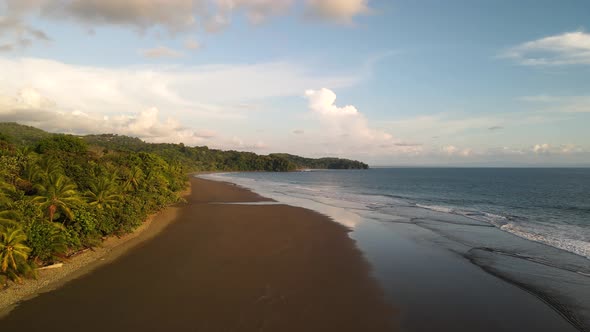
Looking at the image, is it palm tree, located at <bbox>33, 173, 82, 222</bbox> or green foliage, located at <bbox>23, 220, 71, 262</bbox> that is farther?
palm tree, located at <bbox>33, 173, 82, 222</bbox>

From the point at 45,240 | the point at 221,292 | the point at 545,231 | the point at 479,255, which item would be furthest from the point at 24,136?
the point at 545,231

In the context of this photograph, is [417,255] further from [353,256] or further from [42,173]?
[42,173]

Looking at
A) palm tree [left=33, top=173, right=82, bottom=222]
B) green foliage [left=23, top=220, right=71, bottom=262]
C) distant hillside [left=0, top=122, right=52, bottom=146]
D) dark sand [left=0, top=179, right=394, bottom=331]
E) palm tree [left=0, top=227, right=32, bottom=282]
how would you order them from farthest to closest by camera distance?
1. distant hillside [left=0, top=122, right=52, bottom=146]
2. palm tree [left=33, top=173, right=82, bottom=222]
3. green foliage [left=23, top=220, right=71, bottom=262]
4. palm tree [left=0, top=227, right=32, bottom=282]
5. dark sand [left=0, top=179, right=394, bottom=331]

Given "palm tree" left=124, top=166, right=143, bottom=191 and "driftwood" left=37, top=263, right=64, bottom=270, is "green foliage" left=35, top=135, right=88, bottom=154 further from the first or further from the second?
"driftwood" left=37, top=263, right=64, bottom=270

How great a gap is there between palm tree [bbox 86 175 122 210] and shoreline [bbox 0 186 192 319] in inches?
105

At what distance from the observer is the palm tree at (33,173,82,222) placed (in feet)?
56.0

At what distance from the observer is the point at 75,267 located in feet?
55.5

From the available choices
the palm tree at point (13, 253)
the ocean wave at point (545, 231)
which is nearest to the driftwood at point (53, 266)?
the palm tree at point (13, 253)

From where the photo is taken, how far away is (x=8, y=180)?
1859 cm

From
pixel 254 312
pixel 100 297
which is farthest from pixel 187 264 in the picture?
pixel 254 312

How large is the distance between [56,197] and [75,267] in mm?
4013

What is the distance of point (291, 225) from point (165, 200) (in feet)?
47.2

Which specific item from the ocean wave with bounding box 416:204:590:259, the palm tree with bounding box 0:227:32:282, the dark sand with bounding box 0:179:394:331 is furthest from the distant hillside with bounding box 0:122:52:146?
the ocean wave with bounding box 416:204:590:259

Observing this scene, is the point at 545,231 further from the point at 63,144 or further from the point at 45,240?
the point at 63,144
